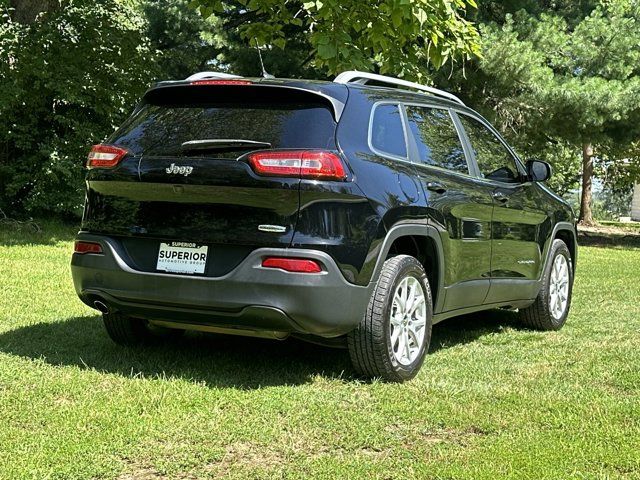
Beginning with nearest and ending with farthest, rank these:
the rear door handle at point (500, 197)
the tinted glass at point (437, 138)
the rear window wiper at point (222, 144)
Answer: the rear window wiper at point (222, 144), the tinted glass at point (437, 138), the rear door handle at point (500, 197)

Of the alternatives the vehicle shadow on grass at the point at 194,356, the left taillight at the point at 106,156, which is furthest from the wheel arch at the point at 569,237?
the left taillight at the point at 106,156

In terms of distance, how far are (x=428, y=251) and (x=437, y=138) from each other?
0.86m

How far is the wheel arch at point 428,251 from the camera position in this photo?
5273 mm

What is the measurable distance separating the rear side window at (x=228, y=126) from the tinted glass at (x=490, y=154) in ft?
6.18


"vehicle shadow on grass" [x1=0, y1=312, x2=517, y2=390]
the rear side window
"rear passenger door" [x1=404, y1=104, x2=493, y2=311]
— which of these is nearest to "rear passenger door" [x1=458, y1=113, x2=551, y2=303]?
"rear passenger door" [x1=404, y1=104, x2=493, y2=311]

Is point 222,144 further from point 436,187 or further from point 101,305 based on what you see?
point 436,187

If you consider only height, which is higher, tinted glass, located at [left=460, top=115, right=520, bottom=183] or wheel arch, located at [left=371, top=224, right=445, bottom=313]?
tinted glass, located at [left=460, top=115, right=520, bottom=183]

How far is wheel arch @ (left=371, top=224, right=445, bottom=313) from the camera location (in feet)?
17.3

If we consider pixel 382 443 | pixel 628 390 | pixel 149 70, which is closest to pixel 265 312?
pixel 382 443

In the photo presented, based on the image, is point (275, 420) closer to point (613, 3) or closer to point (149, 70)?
point (149, 70)

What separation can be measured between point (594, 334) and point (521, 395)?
98.9 inches

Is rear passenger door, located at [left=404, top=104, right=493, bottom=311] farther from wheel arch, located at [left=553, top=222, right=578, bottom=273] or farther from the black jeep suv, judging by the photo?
wheel arch, located at [left=553, top=222, right=578, bottom=273]

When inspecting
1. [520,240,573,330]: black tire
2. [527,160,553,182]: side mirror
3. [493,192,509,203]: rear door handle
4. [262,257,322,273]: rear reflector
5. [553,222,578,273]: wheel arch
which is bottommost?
[520,240,573,330]: black tire

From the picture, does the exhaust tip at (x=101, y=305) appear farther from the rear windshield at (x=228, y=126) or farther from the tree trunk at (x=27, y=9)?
the tree trunk at (x=27, y=9)
